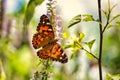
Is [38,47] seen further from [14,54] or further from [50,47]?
[14,54]

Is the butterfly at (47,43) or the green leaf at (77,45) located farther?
the green leaf at (77,45)

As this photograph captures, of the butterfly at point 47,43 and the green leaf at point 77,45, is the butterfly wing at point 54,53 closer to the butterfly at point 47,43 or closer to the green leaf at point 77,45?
the butterfly at point 47,43

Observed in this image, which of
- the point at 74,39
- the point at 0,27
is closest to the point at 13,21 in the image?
the point at 0,27

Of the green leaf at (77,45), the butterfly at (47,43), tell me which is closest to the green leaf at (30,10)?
the butterfly at (47,43)

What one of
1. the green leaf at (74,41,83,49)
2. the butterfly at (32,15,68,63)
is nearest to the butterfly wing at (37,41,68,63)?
the butterfly at (32,15,68,63)

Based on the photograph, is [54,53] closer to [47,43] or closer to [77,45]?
[47,43]

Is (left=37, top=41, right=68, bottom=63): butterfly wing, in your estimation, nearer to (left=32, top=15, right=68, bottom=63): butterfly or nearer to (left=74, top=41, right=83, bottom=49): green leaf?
(left=32, top=15, right=68, bottom=63): butterfly

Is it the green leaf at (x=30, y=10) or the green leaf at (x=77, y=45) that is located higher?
the green leaf at (x=30, y=10)
